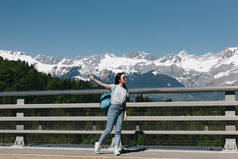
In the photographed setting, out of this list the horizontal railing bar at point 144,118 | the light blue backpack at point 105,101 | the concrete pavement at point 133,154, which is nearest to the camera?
the concrete pavement at point 133,154

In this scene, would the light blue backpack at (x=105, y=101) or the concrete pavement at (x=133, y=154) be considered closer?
the concrete pavement at (x=133, y=154)

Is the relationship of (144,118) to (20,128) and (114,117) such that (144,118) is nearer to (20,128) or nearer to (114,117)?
(114,117)

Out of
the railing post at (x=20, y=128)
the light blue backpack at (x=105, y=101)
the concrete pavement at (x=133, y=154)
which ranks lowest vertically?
the concrete pavement at (x=133, y=154)

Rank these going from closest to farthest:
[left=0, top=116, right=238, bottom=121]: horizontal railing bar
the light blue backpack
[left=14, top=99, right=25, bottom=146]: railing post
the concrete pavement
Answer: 1. the concrete pavement
2. [left=0, top=116, right=238, bottom=121]: horizontal railing bar
3. the light blue backpack
4. [left=14, top=99, right=25, bottom=146]: railing post

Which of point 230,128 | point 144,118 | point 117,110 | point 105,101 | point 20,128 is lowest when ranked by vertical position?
point 20,128

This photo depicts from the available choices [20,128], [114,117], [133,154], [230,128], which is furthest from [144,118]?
[20,128]

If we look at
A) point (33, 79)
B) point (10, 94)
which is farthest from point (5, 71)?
point (10, 94)

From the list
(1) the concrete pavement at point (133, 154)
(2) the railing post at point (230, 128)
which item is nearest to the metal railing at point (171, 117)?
(2) the railing post at point (230, 128)

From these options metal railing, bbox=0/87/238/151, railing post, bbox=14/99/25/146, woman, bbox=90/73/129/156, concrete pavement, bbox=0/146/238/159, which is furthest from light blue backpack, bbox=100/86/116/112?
railing post, bbox=14/99/25/146

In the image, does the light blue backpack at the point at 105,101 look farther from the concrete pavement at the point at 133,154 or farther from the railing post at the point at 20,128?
the railing post at the point at 20,128

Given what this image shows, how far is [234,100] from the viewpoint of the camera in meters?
7.59

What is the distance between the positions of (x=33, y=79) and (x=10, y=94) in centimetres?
11775

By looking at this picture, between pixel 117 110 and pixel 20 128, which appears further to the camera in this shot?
pixel 20 128

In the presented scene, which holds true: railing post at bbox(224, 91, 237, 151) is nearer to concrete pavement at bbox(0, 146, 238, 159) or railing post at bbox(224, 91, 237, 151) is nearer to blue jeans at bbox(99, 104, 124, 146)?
concrete pavement at bbox(0, 146, 238, 159)
